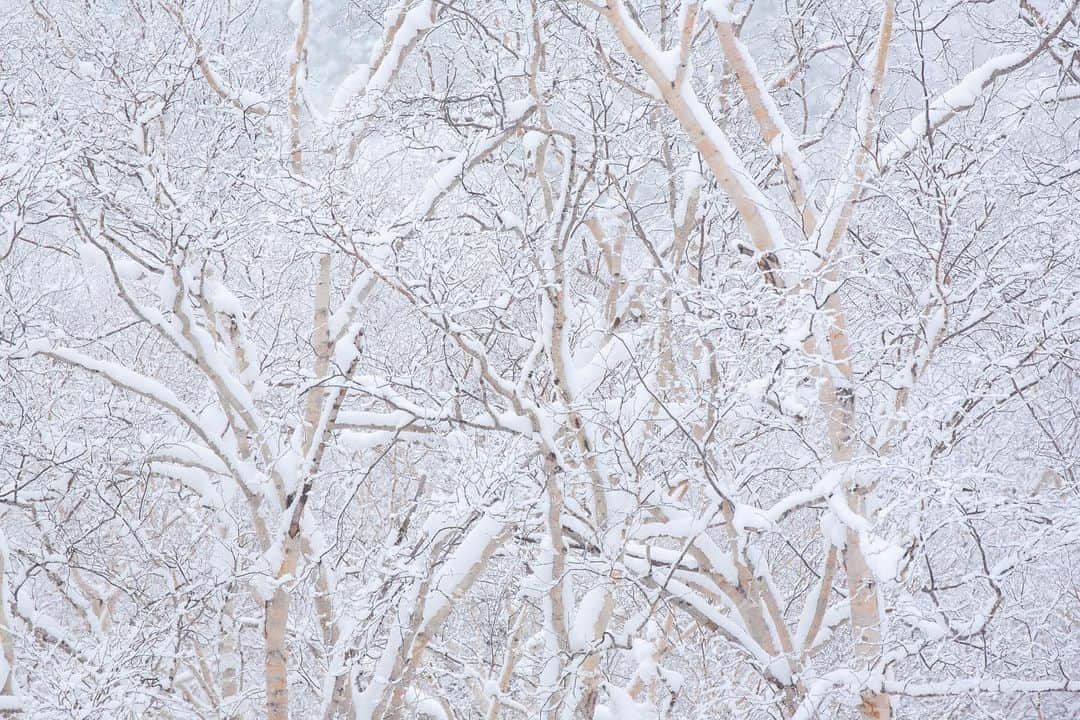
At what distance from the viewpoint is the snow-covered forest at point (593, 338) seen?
182 inches

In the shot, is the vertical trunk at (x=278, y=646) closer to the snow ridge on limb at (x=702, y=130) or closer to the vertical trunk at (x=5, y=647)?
the vertical trunk at (x=5, y=647)

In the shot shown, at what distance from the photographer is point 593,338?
22.3ft

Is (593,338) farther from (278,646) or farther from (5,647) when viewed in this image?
(5,647)

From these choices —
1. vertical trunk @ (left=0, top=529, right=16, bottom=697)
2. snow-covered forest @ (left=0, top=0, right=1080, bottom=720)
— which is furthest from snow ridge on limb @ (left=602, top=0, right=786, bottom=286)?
vertical trunk @ (left=0, top=529, right=16, bottom=697)

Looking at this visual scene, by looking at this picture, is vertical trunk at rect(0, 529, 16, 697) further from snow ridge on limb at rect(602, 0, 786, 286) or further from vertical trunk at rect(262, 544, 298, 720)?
snow ridge on limb at rect(602, 0, 786, 286)

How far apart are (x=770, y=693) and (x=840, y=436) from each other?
1372 millimetres

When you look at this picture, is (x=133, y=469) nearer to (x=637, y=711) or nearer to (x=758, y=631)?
(x=637, y=711)

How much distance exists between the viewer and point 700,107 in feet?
17.4

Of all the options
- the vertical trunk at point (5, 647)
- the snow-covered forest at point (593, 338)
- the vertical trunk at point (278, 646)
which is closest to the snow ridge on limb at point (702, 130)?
the snow-covered forest at point (593, 338)

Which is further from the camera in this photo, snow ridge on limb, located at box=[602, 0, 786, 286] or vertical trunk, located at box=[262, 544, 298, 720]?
vertical trunk, located at box=[262, 544, 298, 720]

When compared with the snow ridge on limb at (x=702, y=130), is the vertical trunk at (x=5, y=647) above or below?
below

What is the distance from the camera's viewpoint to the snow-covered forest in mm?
4621

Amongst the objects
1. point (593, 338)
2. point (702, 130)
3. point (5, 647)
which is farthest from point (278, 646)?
point (702, 130)

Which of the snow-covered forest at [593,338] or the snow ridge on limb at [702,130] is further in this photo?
the snow ridge on limb at [702,130]
